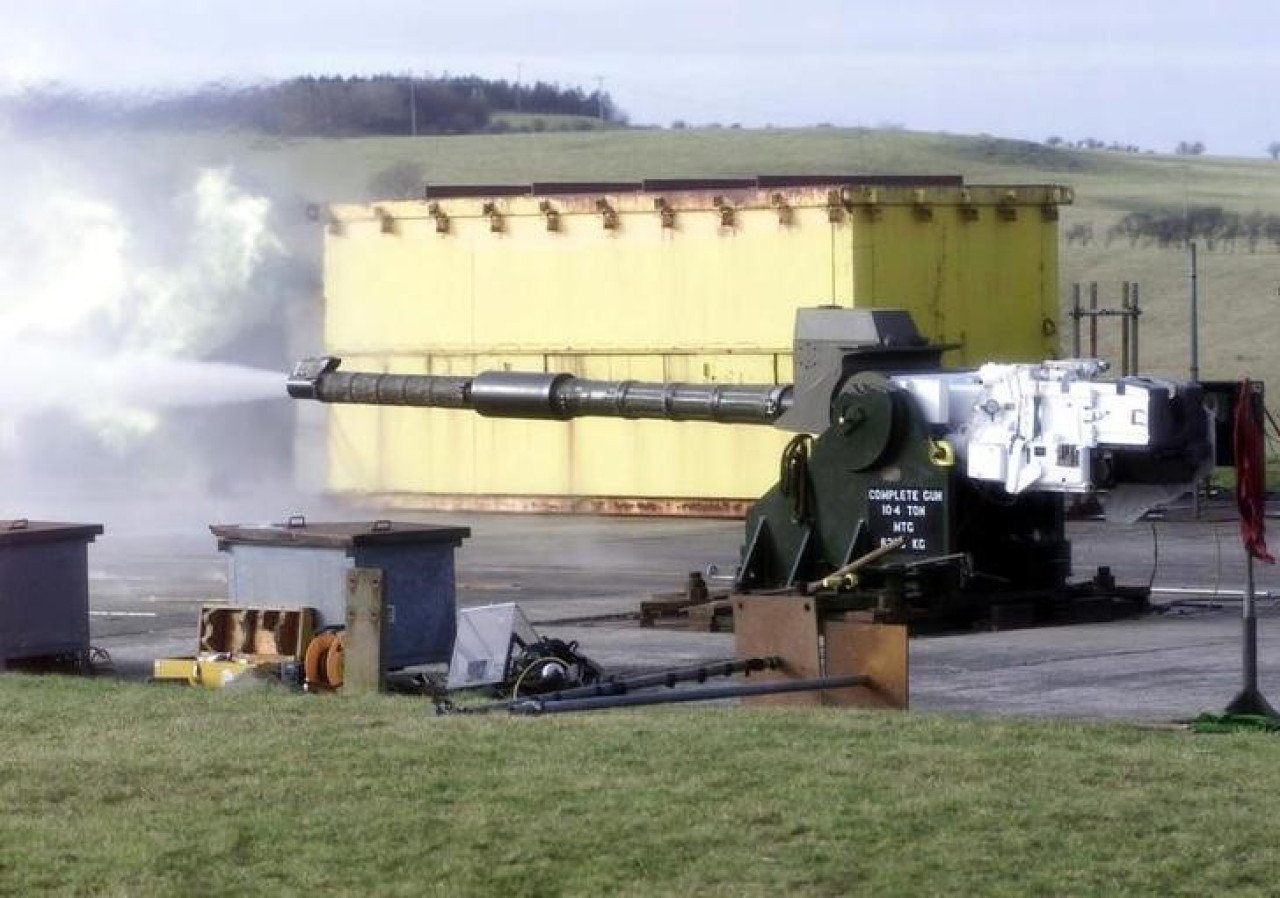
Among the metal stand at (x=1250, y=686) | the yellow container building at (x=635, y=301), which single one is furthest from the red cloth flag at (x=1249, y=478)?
the yellow container building at (x=635, y=301)

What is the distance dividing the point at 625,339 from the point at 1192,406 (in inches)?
580

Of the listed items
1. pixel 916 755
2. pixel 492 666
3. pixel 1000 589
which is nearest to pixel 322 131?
pixel 1000 589

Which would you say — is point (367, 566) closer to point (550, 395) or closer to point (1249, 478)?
point (550, 395)

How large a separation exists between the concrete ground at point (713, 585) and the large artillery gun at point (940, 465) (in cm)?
46

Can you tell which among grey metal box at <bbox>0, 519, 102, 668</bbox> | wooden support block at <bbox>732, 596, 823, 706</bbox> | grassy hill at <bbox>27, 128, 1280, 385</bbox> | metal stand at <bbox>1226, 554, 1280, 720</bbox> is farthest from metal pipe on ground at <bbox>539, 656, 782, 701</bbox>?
grassy hill at <bbox>27, 128, 1280, 385</bbox>

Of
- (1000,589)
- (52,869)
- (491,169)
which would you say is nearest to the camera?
(52,869)

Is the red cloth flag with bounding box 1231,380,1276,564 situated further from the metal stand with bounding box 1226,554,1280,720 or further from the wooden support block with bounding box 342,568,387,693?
the wooden support block with bounding box 342,568,387,693

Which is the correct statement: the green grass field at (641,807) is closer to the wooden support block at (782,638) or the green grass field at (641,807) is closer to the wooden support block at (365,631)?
the wooden support block at (782,638)

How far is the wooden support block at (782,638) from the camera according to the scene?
13438mm

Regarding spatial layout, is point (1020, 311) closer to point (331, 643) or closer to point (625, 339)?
point (625, 339)

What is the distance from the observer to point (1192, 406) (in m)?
16.5

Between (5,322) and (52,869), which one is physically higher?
(5,322)

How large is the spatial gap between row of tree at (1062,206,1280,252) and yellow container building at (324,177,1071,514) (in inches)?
1734

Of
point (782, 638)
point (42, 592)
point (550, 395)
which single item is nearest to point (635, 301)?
point (550, 395)
